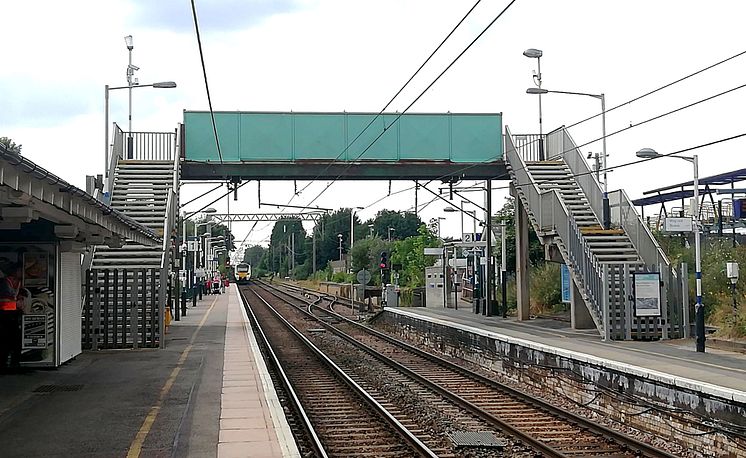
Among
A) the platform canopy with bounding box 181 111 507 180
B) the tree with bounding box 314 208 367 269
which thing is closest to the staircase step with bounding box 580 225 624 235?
the platform canopy with bounding box 181 111 507 180

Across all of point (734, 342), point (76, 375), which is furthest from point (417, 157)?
point (76, 375)

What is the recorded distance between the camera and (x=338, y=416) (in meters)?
14.5

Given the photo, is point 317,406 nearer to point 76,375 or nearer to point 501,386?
point 501,386

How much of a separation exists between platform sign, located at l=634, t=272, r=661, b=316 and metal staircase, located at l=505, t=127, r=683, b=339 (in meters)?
0.18

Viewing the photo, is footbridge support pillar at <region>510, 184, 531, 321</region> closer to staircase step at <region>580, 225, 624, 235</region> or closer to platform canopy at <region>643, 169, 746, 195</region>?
staircase step at <region>580, 225, 624, 235</region>

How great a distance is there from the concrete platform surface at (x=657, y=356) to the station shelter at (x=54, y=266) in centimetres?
890

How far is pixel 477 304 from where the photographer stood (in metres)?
35.0

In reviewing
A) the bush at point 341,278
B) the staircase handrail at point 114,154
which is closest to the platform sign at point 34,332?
the staircase handrail at point 114,154

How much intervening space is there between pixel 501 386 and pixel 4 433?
934 cm

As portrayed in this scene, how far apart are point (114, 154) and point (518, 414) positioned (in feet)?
63.7

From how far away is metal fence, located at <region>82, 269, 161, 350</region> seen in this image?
71.5 ft

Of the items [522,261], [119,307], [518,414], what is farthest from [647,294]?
[119,307]

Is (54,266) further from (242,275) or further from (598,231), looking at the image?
(242,275)

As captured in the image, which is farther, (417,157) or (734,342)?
(417,157)
